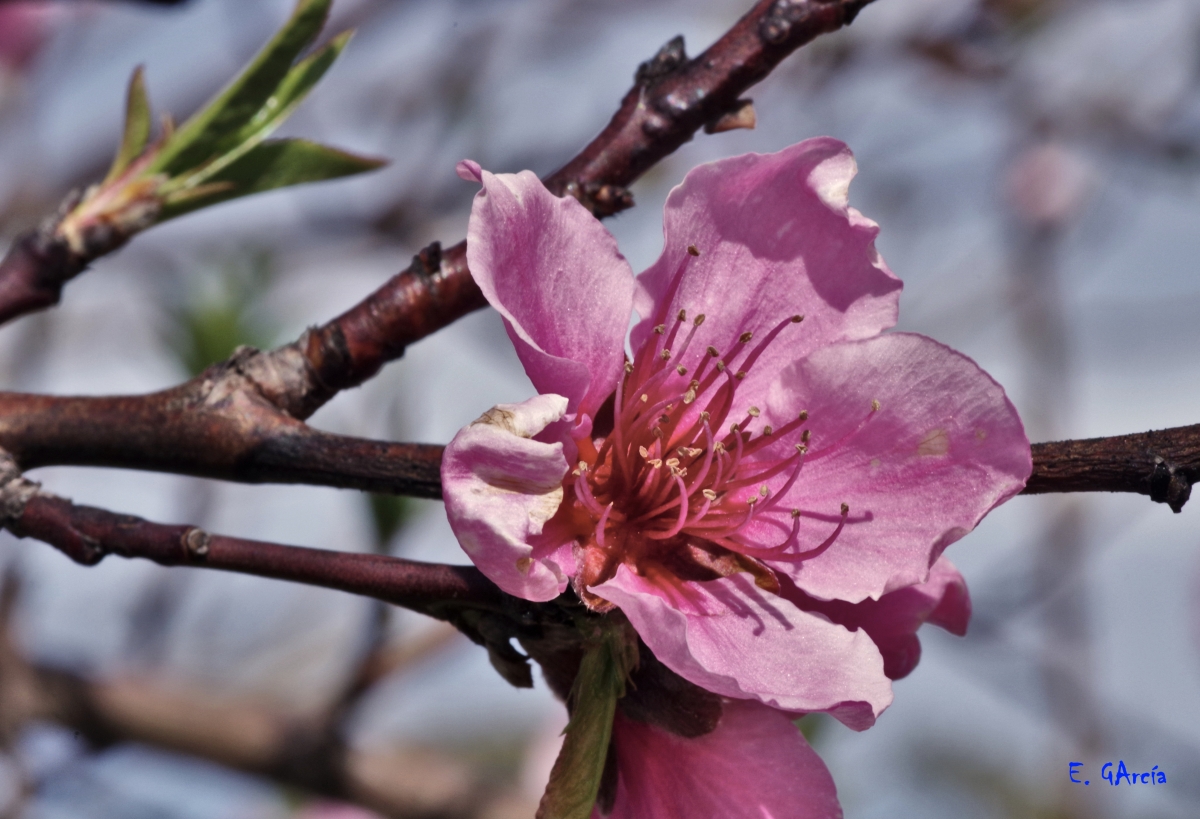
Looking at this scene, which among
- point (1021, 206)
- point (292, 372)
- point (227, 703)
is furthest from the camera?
point (1021, 206)

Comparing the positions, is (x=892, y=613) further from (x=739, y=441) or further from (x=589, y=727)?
(x=589, y=727)

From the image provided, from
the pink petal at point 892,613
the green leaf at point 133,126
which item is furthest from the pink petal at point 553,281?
the green leaf at point 133,126

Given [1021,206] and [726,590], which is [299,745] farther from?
[1021,206]

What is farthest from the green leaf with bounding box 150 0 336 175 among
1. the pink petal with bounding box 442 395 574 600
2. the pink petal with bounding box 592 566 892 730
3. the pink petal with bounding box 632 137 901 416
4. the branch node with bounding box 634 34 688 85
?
the pink petal with bounding box 592 566 892 730

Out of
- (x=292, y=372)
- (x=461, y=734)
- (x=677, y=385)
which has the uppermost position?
(x=461, y=734)

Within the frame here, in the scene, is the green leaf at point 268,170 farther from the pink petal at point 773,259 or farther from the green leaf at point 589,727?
the green leaf at point 589,727

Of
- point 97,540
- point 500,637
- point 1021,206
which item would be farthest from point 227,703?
point 1021,206

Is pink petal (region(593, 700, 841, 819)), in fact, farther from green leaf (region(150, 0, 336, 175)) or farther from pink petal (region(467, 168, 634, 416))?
green leaf (region(150, 0, 336, 175))
